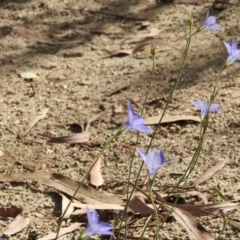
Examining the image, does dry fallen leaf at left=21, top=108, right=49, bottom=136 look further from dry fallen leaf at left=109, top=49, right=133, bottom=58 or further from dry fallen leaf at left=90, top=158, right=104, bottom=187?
dry fallen leaf at left=109, top=49, right=133, bottom=58

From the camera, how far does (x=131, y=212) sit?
2.89 m

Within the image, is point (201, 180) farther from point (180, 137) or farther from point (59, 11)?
point (59, 11)

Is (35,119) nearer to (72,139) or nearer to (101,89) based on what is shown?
(72,139)

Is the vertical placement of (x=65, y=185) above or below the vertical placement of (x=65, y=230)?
above

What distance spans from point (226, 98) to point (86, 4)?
161 cm

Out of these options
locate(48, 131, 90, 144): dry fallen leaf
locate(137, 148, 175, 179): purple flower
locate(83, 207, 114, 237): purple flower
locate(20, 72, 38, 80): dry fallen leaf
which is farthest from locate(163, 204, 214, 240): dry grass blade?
locate(20, 72, 38, 80): dry fallen leaf

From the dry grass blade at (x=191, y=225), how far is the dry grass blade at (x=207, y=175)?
307 millimetres

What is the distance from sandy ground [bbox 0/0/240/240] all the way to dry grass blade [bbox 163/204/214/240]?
73 millimetres

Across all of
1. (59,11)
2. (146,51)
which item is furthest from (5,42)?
(146,51)

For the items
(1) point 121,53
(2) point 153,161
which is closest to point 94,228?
(2) point 153,161

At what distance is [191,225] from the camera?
8.86 feet

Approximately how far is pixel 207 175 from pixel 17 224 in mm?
834

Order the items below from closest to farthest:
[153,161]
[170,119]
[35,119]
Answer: [153,161] < [170,119] < [35,119]

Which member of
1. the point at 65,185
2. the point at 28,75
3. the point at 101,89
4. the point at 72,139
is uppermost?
the point at 28,75
